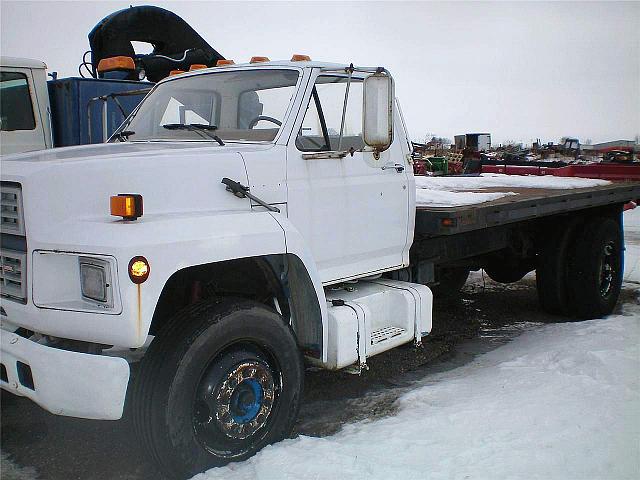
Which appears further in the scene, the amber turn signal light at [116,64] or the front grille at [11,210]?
the amber turn signal light at [116,64]

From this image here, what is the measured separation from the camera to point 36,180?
291 cm

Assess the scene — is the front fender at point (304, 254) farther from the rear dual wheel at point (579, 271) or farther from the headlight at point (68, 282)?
the rear dual wheel at point (579, 271)

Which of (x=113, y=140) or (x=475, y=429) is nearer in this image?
(x=475, y=429)

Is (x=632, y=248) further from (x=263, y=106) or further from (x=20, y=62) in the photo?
(x=20, y=62)

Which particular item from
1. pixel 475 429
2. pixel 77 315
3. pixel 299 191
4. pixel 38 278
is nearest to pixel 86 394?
pixel 77 315

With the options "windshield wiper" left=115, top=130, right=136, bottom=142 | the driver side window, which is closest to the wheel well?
the driver side window

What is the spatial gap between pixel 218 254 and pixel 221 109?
4.35ft

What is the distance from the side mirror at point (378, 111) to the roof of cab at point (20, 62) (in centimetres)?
513

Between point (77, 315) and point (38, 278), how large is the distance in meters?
0.27

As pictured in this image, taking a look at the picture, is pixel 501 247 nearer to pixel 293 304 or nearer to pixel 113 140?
pixel 293 304

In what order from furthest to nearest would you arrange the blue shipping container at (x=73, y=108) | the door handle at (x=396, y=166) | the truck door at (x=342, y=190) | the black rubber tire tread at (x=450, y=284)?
the blue shipping container at (x=73, y=108)
the black rubber tire tread at (x=450, y=284)
the door handle at (x=396, y=166)
the truck door at (x=342, y=190)

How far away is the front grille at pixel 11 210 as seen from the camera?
117 inches

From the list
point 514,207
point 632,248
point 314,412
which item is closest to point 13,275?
point 314,412

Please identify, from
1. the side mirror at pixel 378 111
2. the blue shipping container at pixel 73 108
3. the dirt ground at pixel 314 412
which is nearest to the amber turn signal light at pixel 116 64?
the blue shipping container at pixel 73 108
